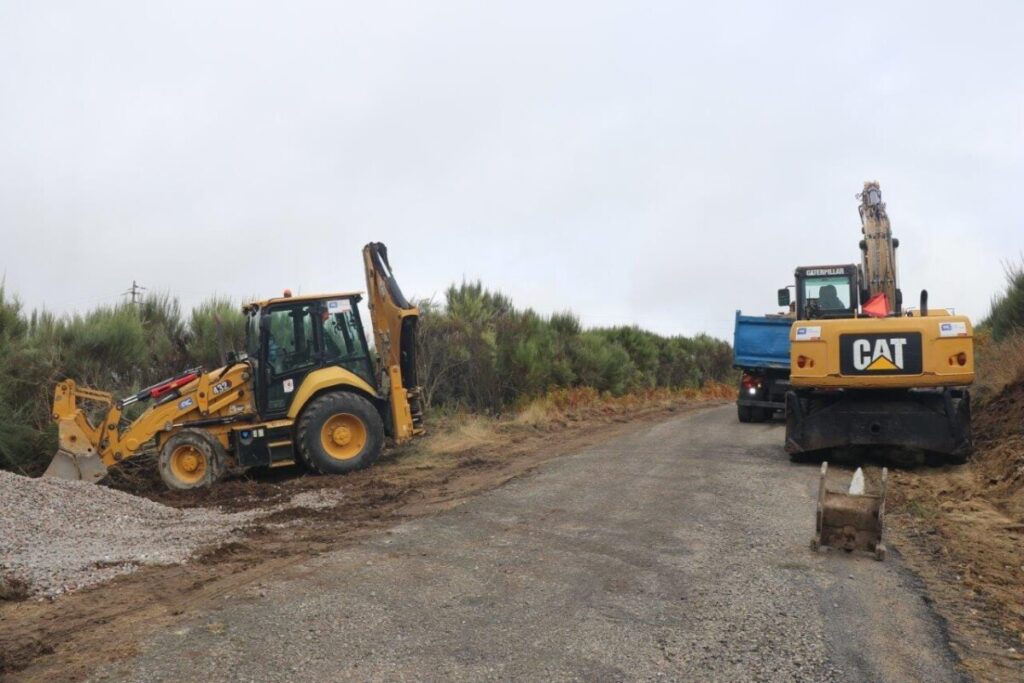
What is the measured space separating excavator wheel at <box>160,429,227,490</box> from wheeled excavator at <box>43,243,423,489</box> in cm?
1

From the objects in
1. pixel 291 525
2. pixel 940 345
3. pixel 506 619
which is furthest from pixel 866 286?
pixel 506 619

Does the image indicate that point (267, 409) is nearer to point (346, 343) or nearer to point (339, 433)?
point (339, 433)

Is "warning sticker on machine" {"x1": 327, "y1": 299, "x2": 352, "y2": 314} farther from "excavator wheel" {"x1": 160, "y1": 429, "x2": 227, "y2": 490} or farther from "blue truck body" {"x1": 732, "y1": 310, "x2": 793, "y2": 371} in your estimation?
"blue truck body" {"x1": 732, "y1": 310, "x2": 793, "y2": 371}

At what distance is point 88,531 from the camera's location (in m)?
7.56

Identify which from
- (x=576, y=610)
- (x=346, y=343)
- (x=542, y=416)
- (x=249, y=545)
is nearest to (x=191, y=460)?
(x=346, y=343)

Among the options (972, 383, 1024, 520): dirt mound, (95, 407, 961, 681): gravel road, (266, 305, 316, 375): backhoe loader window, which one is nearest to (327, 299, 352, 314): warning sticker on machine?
(266, 305, 316, 375): backhoe loader window

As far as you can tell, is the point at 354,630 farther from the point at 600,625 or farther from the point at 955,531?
the point at 955,531

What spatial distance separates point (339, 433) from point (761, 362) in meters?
9.47

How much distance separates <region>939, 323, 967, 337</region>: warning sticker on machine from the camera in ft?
35.5

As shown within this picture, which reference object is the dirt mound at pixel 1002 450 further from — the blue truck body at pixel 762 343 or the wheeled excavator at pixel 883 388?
the blue truck body at pixel 762 343

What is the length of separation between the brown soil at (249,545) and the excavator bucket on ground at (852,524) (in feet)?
12.0

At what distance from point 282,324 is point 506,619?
7.92 metres

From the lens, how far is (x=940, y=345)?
10820 mm

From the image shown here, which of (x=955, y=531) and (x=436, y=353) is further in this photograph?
(x=436, y=353)
